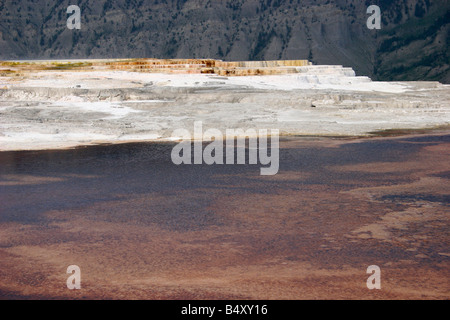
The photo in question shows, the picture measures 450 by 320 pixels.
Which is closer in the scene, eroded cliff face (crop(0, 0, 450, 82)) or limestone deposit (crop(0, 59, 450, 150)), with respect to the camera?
limestone deposit (crop(0, 59, 450, 150))

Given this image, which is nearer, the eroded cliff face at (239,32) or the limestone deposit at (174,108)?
the limestone deposit at (174,108)

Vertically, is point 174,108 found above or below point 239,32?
below

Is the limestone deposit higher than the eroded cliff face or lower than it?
lower

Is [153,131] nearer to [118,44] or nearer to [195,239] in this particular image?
[195,239]

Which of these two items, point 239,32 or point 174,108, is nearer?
point 174,108

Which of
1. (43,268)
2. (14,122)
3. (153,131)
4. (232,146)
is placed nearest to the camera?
(43,268)

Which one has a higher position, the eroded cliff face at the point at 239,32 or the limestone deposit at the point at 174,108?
the eroded cliff face at the point at 239,32

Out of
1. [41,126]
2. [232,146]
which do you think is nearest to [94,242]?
[232,146]

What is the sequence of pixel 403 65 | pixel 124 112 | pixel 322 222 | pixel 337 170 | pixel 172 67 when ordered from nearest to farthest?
pixel 322 222
pixel 337 170
pixel 124 112
pixel 172 67
pixel 403 65
